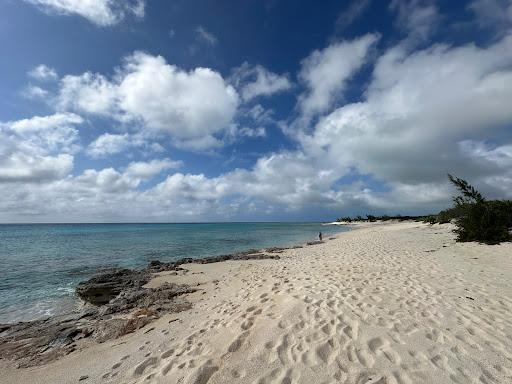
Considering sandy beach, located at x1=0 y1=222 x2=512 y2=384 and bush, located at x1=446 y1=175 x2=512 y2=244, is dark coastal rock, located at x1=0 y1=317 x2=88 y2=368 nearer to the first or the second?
sandy beach, located at x1=0 y1=222 x2=512 y2=384

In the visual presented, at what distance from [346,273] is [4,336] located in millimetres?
11498

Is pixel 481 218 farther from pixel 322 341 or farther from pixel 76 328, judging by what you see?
pixel 76 328

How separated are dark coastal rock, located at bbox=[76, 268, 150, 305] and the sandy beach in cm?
586

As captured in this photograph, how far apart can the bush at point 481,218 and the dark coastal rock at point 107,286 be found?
2199 cm

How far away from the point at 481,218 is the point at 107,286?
23852mm

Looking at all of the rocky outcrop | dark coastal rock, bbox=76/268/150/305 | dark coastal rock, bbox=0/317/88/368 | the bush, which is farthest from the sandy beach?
the bush

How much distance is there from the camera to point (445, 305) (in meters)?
7.32

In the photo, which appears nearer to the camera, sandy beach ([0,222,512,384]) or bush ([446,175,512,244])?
sandy beach ([0,222,512,384])

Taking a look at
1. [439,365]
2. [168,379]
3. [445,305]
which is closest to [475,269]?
[445,305]

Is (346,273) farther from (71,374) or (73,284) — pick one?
(73,284)

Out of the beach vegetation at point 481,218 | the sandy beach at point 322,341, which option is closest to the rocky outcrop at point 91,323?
the sandy beach at point 322,341

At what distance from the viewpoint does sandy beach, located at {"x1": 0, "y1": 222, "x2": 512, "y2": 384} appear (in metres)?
4.61

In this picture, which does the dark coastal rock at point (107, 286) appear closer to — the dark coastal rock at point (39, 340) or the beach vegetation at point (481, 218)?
the dark coastal rock at point (39, 340)

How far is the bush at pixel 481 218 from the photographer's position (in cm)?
1914
